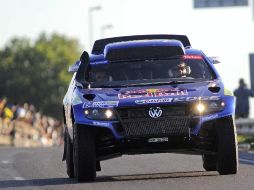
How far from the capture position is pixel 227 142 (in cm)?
1638

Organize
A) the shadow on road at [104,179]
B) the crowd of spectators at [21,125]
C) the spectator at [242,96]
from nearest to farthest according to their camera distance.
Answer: the shadow on road at [104,179] → the spectator at [242,96] → the crowd of spectators at [21,125]

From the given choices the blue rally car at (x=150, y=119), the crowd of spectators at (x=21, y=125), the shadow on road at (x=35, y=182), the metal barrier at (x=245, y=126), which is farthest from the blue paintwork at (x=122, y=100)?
the crowd of spectators at (x=21, y=125)

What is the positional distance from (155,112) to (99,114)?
678 mm

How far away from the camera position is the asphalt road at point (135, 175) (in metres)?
15.6

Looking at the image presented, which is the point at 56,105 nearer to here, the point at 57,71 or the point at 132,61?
the point at 57,71

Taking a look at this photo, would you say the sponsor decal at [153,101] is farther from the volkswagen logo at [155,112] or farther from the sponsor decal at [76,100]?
the sponsor decal at [76,100]

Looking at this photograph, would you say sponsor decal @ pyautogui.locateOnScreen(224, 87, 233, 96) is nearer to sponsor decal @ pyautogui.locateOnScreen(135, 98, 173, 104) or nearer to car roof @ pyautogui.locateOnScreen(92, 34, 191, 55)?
sponsor decal @ pyautogui.locateOnScreen(135, 98, 173, 104)

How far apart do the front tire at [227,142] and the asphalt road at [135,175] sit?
8.3 inches

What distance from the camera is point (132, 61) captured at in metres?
17.7

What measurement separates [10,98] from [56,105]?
640cm

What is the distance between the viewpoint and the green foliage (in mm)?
157000

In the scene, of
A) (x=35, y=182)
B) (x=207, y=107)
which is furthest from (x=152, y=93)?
(x=35, y=182)

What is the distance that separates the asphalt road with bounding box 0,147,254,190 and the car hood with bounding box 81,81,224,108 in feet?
3.22

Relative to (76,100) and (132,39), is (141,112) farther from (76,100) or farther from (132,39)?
(132,39)
